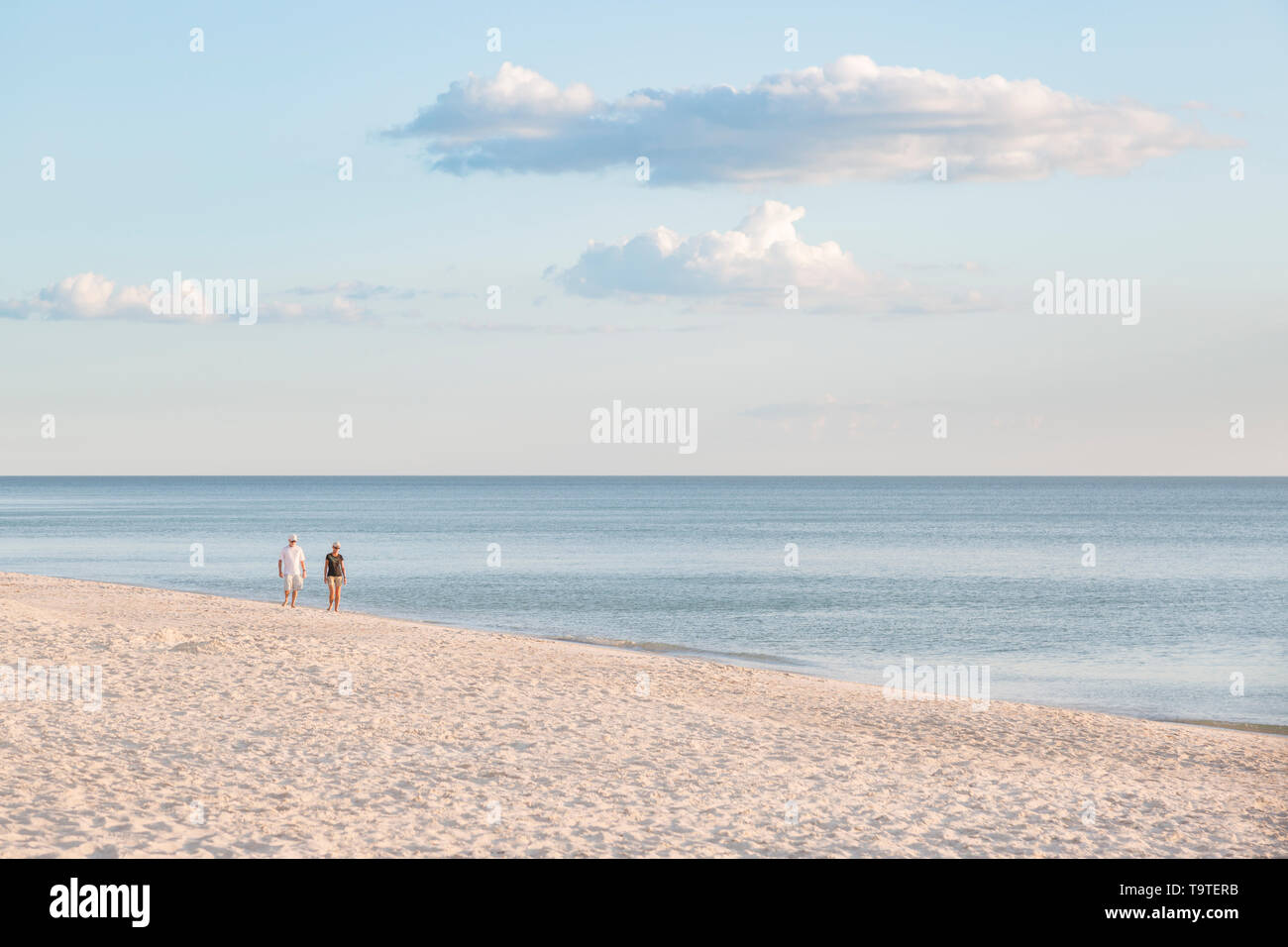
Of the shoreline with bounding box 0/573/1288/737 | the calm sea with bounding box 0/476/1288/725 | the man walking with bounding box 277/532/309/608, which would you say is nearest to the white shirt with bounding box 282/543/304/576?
the man walking with bounding box 277/532/309/608

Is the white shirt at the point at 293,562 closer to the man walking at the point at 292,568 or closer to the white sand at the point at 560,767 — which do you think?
the man walking at the point at 292,568

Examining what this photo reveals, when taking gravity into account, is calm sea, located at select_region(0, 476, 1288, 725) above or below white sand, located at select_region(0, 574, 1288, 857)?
below

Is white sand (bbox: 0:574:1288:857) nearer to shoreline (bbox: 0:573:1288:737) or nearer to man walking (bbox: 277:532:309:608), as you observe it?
shoreline (bbox: 0:573:1288:737)

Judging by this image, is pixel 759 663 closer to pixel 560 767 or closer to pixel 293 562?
pixel 293 562

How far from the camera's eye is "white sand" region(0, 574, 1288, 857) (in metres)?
10.2

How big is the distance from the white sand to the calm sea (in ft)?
24.9

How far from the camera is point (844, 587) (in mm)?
48688

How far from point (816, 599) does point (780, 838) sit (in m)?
33.6

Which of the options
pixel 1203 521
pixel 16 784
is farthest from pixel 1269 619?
pixel 1203 521

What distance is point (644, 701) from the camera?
18.2 meters

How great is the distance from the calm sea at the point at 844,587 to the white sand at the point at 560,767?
7583 millimetres
